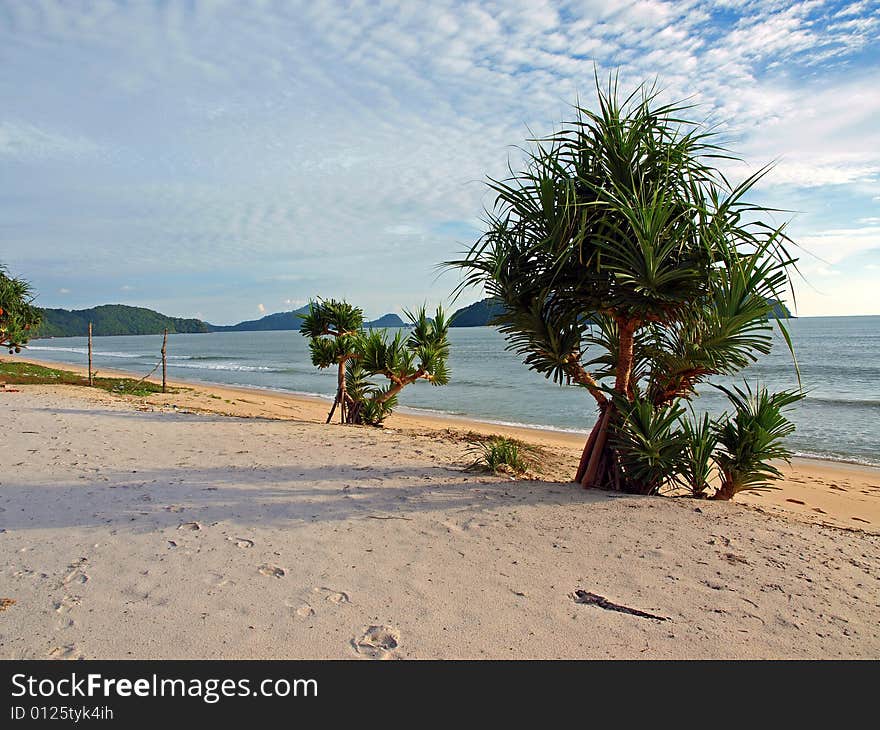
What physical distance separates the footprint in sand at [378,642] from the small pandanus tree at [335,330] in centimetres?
936

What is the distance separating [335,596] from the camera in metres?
3.31

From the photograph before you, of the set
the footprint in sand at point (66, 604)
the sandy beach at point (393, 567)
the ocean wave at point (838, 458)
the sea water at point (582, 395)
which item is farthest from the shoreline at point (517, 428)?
the footprint in sand at point (66, 604)

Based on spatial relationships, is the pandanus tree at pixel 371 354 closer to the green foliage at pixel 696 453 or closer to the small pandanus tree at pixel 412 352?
the small pandanus tree at pixel 412 352

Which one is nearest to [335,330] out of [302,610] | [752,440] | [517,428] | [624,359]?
[517,428]

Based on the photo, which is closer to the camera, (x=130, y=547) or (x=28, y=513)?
(x=130, y=547)

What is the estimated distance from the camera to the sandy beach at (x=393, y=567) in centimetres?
289

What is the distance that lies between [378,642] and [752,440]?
3993 millimetres

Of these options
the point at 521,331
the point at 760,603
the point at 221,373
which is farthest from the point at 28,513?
the point at 221,373

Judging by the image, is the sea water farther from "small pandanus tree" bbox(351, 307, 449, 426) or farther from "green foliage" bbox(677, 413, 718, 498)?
"small pandanus tree" bbox(351, 307, 449, 426)

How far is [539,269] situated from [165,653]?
419 centimetres

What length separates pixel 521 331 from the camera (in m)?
5.85
